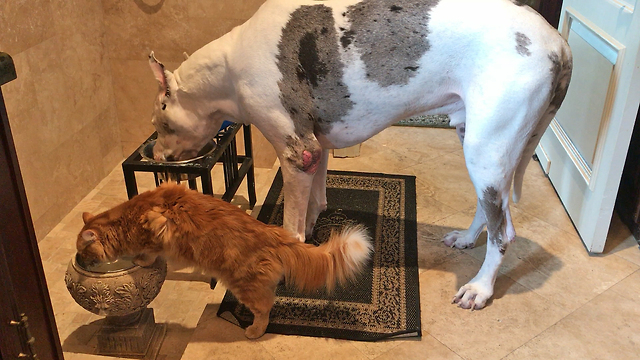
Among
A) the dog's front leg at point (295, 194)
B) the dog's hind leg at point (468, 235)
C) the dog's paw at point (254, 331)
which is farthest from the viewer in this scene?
the dog's hind leg at point (468, 235)

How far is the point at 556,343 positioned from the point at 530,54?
96 cm

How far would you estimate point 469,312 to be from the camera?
6.21 ft

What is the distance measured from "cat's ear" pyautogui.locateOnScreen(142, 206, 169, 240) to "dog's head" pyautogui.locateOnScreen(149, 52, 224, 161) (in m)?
0.50

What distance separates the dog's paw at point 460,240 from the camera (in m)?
2.22

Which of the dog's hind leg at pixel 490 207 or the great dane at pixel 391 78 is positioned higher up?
the great dane at pixel 391 78

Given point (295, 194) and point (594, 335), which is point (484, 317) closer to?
point (594, 335)

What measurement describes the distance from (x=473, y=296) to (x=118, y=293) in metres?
1.23

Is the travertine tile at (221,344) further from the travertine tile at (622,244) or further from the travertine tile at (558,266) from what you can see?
the travertine tile at (622,244)

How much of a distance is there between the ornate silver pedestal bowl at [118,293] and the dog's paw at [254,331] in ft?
1.11

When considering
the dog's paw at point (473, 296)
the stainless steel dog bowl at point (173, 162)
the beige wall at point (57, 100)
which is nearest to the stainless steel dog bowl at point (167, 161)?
the stainless steel dog bowl at point (173, 162)

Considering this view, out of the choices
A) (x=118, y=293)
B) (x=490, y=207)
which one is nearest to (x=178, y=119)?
(x=118, y=293)

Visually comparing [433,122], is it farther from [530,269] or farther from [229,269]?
[229,269]

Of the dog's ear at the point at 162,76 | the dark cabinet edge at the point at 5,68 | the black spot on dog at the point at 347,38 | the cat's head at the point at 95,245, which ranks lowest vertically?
the cat's head at the point at 95,245

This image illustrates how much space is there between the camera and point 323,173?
223cm
